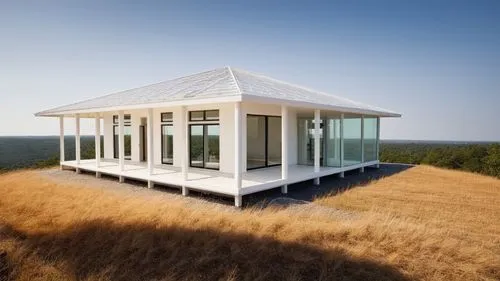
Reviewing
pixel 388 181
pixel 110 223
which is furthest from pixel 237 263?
pixel 388 181

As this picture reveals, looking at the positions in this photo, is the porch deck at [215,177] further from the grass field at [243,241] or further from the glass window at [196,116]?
the glass window at [196,116]

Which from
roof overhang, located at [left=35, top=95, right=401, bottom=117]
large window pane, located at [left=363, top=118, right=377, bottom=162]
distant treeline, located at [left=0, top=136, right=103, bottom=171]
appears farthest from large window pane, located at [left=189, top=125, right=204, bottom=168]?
distant treeline, located at [left=0, top=136, right=103, bottom=171]

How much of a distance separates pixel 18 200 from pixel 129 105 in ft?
13.9

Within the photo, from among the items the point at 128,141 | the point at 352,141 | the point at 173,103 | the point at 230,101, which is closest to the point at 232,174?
the point at 173,103

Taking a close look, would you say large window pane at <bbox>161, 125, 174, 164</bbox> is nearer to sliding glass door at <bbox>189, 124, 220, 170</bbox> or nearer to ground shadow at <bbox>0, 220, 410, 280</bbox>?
sliding glass door at <bbox>189, 124, 220, 170</bbox>

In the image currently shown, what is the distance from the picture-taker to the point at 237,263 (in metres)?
4.45

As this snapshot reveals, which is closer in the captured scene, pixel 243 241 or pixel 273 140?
pixel 243 241

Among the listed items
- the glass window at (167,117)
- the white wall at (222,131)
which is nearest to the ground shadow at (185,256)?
the white wall at (222,131)

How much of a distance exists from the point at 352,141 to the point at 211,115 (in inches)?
259

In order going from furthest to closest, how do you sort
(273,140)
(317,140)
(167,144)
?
(167,144) → (273,140) → (317,140)

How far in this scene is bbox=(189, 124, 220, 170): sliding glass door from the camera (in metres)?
11.0

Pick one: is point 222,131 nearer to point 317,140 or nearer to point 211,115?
point 211,115

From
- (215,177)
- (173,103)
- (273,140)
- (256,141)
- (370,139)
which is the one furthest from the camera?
(370,139)

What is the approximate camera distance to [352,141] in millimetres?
13453
